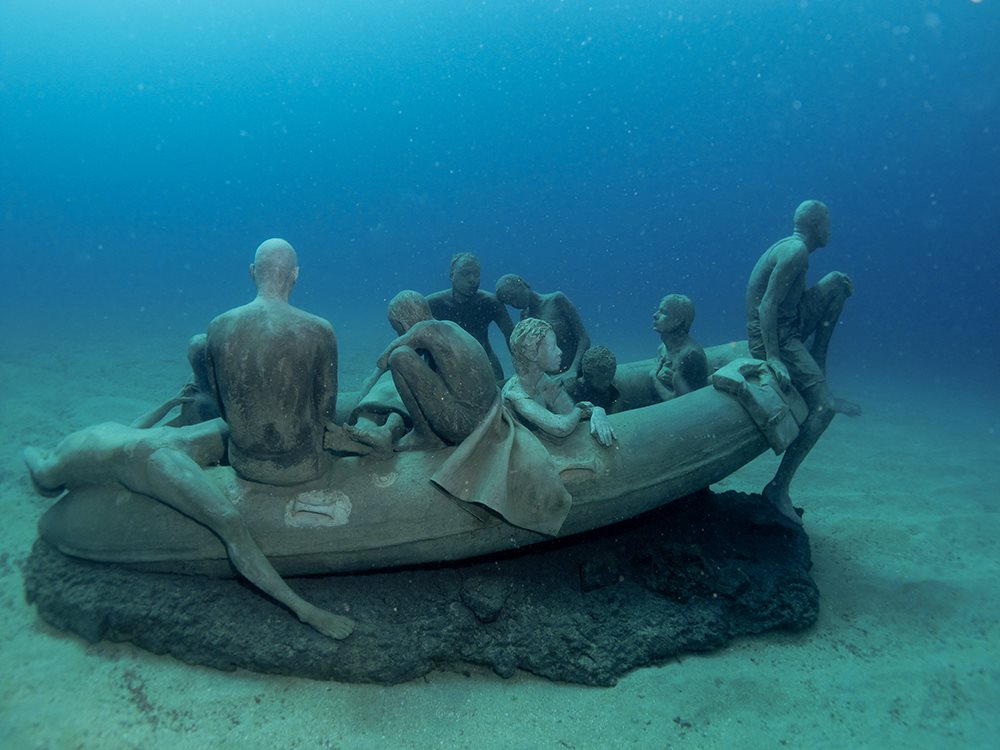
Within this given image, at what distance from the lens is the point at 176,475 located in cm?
379

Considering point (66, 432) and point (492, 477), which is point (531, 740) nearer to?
point (492, 477)

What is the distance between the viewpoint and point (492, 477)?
3.88m

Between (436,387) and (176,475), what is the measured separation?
1820 mm

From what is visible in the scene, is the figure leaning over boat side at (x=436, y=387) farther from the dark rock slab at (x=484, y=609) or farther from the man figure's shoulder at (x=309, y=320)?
the dark rock slab at (x=484, y=609)

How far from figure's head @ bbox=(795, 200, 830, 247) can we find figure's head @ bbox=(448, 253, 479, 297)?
347cm

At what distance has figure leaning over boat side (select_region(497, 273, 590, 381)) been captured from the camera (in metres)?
7.03

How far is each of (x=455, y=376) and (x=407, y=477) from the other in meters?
0.80

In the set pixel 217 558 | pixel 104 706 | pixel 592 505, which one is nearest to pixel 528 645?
pixel 592 505

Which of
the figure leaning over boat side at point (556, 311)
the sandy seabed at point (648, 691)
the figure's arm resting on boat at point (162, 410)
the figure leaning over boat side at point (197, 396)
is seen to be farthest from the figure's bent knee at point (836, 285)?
the figure's arm resting on boat at point (162, 410)

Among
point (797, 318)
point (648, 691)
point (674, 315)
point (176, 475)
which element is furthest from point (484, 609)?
point (797, 318)

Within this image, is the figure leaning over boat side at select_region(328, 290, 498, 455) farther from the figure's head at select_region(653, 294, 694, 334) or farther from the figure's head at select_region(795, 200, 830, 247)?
the figure's head at select_region(795, 200, 830, 247)

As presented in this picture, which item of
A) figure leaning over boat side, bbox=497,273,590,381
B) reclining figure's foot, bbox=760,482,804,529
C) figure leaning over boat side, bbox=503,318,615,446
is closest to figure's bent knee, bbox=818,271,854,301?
reclining figure's foot, bbox=760,482,804,529

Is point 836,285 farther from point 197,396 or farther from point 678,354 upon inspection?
point 197,396

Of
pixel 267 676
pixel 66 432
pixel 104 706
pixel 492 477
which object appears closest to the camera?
pixel 104 706
